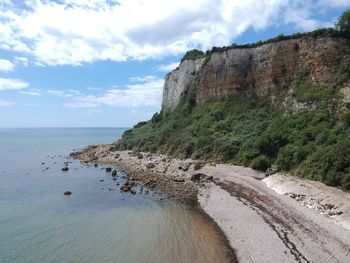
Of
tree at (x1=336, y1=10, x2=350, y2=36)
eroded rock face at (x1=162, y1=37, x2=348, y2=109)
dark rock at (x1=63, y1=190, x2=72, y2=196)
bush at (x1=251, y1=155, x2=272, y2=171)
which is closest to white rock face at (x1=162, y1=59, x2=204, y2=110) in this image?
eroded rock face at (x1=162, y1=37, x2=348, y2=109)

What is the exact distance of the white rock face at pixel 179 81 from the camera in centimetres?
9025

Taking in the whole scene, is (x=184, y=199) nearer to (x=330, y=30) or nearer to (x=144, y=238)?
(x=144, y=238)

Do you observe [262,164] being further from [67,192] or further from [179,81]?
[179,81]

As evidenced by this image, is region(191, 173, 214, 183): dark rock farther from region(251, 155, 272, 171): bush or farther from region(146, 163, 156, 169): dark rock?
region(146, 163, 156, 169): dark rock

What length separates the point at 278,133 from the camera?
48.9m

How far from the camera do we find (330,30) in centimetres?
5769

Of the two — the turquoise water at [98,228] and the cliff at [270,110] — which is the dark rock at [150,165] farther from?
the turquoise water at [98,228]

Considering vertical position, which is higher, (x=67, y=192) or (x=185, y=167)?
(x=185, y=167)

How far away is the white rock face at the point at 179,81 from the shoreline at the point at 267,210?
43317 millimetres

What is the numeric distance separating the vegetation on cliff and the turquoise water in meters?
14.5

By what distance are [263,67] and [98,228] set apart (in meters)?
48.4

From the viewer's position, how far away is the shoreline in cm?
2266

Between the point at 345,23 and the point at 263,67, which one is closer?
the point at 345,23

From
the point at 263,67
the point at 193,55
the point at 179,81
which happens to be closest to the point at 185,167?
the point at 263,67
